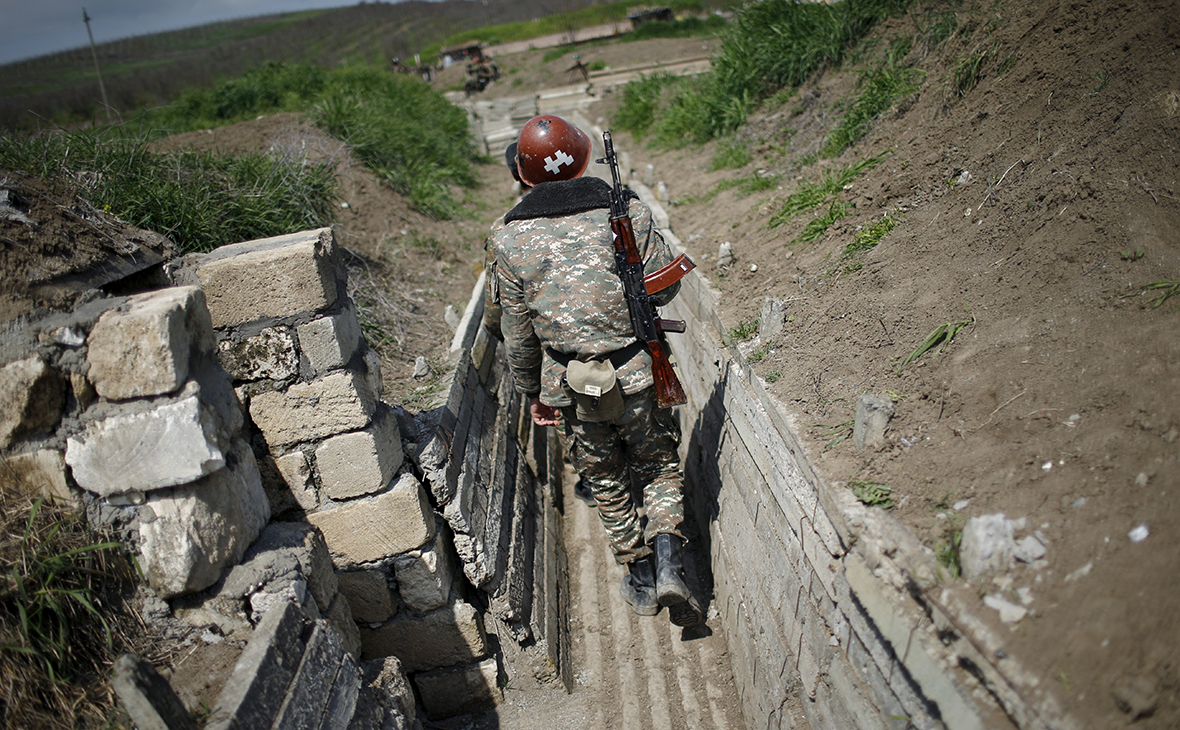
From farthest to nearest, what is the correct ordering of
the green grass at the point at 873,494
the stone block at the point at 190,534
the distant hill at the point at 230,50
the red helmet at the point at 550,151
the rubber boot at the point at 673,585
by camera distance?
the distant hill at the point at 230,50 < the red helmet at the point at 550,151 < the rubber boot at the point at 673,585 < the green grass at the point at 873,494 < the stone block at the point at 190,534

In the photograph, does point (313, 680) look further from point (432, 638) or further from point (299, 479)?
point (432, 638)

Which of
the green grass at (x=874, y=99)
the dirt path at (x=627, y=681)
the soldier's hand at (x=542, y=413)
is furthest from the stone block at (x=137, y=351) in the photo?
the green grass at (x=874, y=99)

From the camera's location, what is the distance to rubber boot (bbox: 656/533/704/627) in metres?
3.27

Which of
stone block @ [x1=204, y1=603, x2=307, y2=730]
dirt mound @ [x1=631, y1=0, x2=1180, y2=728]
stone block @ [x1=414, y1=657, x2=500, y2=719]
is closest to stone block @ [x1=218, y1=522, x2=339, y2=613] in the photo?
stone block @ [x1=204, y1=603, x2=307, y2=730]

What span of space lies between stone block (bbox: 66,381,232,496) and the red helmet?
2.12m

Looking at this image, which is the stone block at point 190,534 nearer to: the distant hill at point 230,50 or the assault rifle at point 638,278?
the assault rifle at point 638,278

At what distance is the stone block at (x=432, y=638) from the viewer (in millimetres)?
3105

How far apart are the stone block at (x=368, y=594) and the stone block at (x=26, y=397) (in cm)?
138

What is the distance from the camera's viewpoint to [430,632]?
3145 mm


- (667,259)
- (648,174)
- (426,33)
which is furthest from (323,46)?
(667,259)

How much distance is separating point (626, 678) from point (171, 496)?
2.56 metres

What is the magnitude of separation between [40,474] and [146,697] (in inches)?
35.2

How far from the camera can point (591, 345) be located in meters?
3.15

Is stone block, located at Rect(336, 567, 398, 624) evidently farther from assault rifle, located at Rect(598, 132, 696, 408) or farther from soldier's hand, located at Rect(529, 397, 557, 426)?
assault rifle, located at Rect(598, 132, 696, 408)
